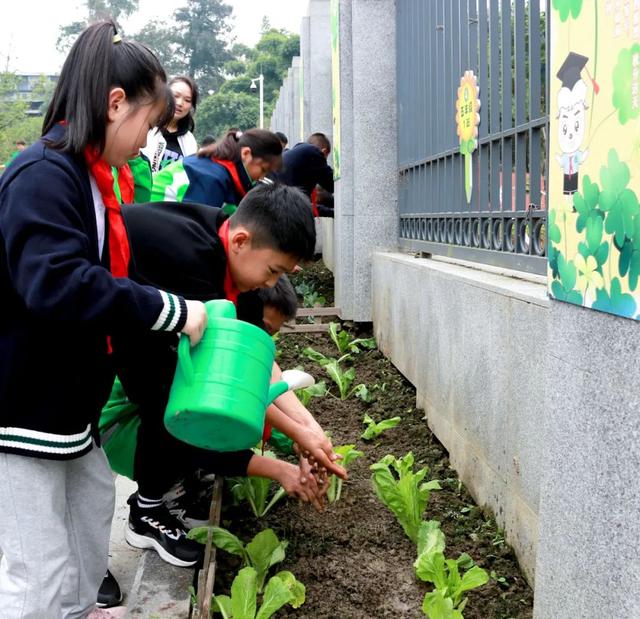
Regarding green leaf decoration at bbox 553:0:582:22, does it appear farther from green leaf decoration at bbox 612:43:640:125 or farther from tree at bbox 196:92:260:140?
tree at bbox 196:92:260:140

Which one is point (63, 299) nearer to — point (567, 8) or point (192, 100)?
point (567, 8)

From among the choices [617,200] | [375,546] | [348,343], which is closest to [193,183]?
[375,546]

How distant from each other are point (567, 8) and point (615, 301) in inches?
26.3

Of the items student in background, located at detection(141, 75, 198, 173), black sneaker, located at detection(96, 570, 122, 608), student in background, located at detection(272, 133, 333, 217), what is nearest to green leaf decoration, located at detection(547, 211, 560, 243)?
black sneaker, located at detection(96, 570, 122, 608)

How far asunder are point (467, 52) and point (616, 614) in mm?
3191

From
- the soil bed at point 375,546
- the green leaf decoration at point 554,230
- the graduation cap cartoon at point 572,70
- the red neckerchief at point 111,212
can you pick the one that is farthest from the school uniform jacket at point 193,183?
the graduation cap cartoon at point 572,70

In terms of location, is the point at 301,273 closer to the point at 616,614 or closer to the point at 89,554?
the point at 89,554

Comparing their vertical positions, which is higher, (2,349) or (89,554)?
(2,349)

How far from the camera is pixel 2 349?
1.88 meters

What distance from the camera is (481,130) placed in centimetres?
397

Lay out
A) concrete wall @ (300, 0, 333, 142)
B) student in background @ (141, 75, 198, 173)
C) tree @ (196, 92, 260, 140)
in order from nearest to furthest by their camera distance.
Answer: student in background @ (141, 75, 198, 173) < concrete wall @ (300, 0, 333, 142) < tree @ (196, 92, 260, 140)

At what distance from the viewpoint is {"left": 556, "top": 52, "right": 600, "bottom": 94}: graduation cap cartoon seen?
180 cm

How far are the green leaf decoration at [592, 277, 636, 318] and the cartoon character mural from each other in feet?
0.88

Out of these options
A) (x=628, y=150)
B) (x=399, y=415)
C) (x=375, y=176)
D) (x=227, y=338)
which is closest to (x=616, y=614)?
(x=628, y=150)
